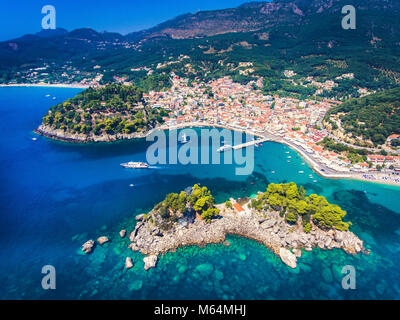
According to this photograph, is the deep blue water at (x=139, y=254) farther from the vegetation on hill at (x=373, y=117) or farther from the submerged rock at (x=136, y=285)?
the vegetation on hill at (x=373, y=117)

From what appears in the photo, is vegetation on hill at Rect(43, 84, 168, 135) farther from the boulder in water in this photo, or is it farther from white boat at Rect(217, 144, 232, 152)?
the boulder in water

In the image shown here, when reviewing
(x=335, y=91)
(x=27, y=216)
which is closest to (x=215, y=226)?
(x=27, y=216)

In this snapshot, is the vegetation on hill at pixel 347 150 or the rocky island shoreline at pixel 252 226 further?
the vegetation on hill at pixel 347 150

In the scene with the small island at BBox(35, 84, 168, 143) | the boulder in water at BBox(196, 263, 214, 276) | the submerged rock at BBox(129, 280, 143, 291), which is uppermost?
the small island at BBox(35, 84, 168, 143)

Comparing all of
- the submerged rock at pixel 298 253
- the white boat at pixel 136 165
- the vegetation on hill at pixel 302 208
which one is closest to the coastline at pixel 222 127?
the vegetation on hill at pixel 302 208

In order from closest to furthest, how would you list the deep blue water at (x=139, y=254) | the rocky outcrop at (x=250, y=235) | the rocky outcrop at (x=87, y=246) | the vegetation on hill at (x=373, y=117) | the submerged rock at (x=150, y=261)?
1. the deep blue water at (x=139, y=254)
2. the submerged rock at (x=150, y=261)
3. the rocky outcrop at (x=87, y=246)
4. the rocky outcrop at (x=250, y=235)
5. the vegetation on hill at (x=373, y=117)

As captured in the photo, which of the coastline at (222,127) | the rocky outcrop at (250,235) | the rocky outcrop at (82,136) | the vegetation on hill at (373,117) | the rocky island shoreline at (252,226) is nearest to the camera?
the rocky outcrop at (250,235)

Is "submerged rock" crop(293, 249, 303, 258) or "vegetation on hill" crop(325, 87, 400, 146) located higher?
"vegetation on hill" crop(325, 87, 400, 146)

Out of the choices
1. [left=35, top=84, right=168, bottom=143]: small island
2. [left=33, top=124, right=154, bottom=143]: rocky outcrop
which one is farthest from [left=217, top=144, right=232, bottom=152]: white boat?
[left=35, top=84, right=168, bottom=143]: small island
